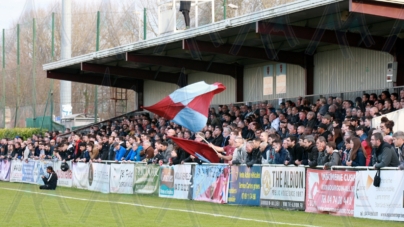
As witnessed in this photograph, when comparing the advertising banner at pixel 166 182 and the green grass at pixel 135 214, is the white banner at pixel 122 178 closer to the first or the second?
the advertising banner at pixel 166 182

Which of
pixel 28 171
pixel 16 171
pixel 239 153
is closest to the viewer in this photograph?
pixel 239 153

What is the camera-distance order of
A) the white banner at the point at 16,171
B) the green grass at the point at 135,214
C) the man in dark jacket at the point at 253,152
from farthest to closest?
the white banner at the point at 16,171
the man in dark jacket at the point at 253,152
the green grass at the point at 135,214

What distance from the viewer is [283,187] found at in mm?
18359

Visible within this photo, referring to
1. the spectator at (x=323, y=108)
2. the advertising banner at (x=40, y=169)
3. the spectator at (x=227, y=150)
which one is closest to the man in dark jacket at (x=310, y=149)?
the spectator at (x=227, y=150)

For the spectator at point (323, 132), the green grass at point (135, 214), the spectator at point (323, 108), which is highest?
the spectator at point (323, 108)

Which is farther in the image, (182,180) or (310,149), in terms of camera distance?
(182,180)

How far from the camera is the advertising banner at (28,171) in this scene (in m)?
32.8

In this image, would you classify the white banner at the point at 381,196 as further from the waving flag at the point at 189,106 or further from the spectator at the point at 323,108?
the waving flag at the point at 189,106

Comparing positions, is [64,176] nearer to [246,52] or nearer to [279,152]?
[246,52]

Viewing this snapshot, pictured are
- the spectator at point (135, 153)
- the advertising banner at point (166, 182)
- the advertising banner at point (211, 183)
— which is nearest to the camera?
the advertising banner at point (211, 183)

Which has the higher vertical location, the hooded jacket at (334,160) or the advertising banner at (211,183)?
the hooded jacket at (334,160)

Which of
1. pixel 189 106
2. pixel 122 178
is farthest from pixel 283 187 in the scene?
pixel 122 178

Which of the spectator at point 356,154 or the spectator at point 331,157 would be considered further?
the spectator at point 331,157

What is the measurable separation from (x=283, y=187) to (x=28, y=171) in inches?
695
